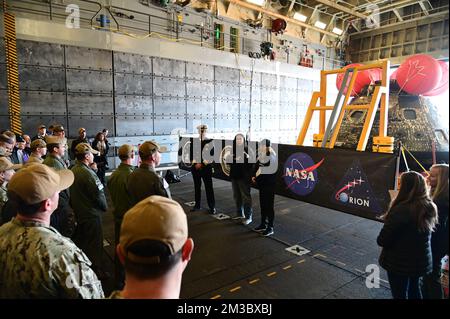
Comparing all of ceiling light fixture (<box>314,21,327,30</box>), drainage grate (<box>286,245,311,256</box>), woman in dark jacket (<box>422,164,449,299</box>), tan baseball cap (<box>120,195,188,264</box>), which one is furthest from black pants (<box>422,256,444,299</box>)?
ceiling light fixture (<box>314,21,327,30</box>)

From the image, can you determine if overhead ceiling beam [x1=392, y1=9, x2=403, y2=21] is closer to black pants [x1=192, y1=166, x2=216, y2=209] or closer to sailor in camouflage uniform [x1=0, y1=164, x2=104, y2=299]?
black pants [x1=192, y1=166, x2=216, y2=209]

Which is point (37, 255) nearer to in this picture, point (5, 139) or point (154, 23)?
point (5, 139)

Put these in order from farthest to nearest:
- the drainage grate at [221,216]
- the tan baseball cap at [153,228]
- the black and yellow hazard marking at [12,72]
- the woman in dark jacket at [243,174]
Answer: the black and yellow hazard marking at [12,72] < the drainage grate at [221,216] < the woman in dark jacket at [243,174] < the tan baseball cap at [153,228]

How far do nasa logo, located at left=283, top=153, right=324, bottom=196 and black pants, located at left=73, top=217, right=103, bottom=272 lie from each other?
12.8 feet

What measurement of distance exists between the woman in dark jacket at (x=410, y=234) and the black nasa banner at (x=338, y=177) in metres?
2.26

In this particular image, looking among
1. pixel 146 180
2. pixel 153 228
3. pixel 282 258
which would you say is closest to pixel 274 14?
pixel 282 258

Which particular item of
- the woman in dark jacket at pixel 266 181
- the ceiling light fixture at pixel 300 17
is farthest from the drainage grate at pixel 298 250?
the ceiling light fixture at pixel 300 17

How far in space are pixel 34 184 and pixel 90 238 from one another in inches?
96.0

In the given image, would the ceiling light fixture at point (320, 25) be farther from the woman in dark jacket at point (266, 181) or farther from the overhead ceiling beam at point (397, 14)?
the woman in dark jacket at point (266, 181)

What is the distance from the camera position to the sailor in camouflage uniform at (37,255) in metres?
1.70

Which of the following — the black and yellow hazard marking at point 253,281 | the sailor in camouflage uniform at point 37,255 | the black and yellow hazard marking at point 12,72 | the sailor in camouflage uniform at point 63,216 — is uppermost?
the black and yellow hazard marking at point 12,72

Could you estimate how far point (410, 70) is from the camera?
713 cm
